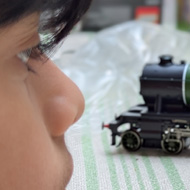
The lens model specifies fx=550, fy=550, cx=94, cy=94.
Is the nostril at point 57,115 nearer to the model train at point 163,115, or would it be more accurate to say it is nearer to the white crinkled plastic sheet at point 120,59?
the model train at point 163,115

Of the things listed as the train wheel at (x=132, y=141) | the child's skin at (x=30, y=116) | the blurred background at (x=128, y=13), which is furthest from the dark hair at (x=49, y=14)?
the blurred background at (x=128, y=13)

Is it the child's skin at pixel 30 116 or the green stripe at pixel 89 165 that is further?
the green stripe at pixel 89 165

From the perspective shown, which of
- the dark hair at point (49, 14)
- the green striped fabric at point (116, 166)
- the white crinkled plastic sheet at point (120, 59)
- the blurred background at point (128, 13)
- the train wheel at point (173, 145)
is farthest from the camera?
the blurred background at point (128, 13)

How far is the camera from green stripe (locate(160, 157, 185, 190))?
49 centimetres

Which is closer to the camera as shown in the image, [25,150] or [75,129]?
[25,150]

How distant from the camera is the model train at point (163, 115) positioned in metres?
0.58

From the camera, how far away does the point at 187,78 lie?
582 mm

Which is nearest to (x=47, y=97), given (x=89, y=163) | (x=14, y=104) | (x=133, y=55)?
(x=14, y=104)

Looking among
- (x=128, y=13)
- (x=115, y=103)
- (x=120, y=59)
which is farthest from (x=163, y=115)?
(x=128, y=13)

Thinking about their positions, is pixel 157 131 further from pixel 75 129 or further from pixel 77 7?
pixel 77 7

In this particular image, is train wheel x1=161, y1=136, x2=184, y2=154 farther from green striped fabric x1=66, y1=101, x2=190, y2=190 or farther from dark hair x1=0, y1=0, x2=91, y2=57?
dark hair x1=0, y1=0, x2=91, y2=57

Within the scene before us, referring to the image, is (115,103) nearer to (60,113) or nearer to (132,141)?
(132,141)

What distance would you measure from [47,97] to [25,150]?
0.05m

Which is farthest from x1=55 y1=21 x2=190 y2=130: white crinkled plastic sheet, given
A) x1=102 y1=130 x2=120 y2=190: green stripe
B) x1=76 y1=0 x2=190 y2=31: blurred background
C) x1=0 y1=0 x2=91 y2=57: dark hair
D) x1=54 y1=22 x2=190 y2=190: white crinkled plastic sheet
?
x1=0 y1=0 x2=91 y2=57: dark hair
